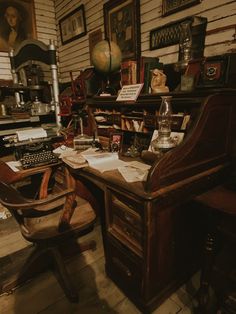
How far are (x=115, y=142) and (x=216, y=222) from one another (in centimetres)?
115

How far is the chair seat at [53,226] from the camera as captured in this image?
60.8 inches

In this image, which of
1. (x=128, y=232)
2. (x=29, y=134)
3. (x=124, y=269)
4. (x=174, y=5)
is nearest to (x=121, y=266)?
(x=124, y=269)

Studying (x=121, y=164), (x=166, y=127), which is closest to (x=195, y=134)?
(x=166, y=127)

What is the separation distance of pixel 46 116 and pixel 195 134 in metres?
2.76

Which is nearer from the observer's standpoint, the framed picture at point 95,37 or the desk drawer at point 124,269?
the desk drawer at point 124,269

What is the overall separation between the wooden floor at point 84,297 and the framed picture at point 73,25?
126 inches

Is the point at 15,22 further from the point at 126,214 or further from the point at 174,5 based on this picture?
the point at 126,214

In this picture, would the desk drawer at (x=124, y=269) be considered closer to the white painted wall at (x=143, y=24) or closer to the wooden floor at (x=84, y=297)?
the wooden floor at (x=84, y=297)

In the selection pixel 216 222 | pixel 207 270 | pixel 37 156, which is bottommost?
pixel 207 270

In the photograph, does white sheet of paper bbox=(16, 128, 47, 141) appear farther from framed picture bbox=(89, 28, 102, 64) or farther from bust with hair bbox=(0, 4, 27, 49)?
bust with hair bbox=(0, 4, 27, 49)

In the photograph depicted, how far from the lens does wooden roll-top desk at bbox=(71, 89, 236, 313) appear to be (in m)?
1.30

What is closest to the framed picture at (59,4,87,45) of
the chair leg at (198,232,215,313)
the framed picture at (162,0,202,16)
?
the framed picture at (162,0,202,16)

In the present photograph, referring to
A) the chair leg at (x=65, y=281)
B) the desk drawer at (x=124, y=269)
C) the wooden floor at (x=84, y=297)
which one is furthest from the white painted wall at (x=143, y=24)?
the chair leg at (x=65, y=281)

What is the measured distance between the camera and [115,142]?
2105 millimetres
